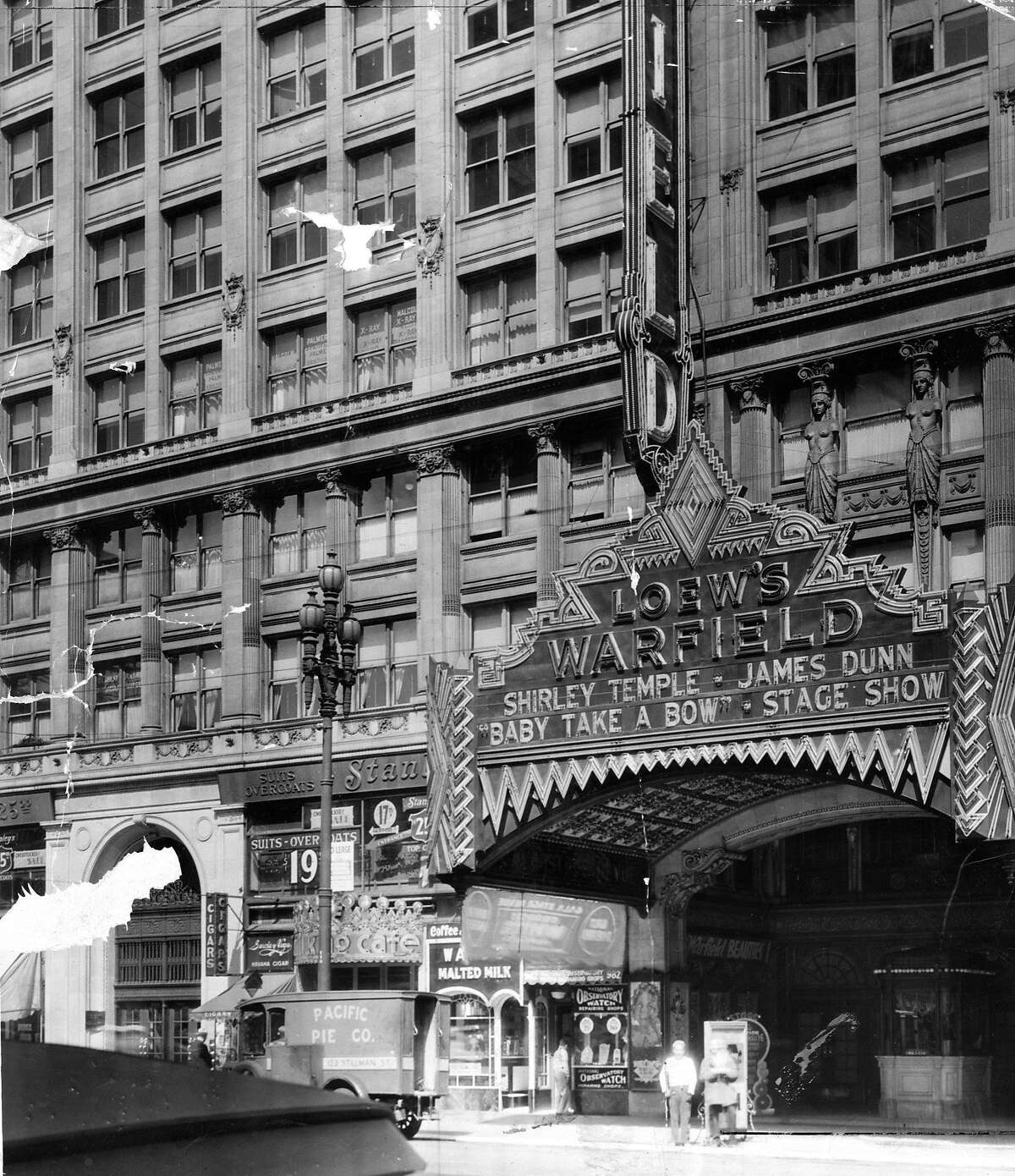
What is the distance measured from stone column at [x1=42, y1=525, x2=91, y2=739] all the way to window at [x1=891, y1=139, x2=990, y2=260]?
1436 cm

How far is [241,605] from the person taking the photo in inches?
1121

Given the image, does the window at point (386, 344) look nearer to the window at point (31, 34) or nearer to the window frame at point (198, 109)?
the window frame at point (198, 109)

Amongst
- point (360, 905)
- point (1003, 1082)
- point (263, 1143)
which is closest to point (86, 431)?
point (360, 905)

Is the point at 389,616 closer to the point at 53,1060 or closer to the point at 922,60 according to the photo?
the point at 922,60

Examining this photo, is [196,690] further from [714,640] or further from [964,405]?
[964,405]

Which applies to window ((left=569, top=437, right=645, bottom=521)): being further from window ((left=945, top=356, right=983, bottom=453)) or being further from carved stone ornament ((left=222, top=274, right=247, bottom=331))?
carved stone ornament ((left=222, top=274, right=247, bottom=331))

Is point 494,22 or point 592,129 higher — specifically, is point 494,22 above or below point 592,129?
above

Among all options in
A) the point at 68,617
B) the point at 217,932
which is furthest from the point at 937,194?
the point at 217,932

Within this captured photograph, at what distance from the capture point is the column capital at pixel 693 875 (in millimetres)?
28328

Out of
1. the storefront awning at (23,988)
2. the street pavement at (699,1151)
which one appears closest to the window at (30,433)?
the storefront awning at (23,988)

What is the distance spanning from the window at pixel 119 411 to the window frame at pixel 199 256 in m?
1.77

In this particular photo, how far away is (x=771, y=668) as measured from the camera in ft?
69.6

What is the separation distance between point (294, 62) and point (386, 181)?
248cm

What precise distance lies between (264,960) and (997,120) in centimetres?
1862
